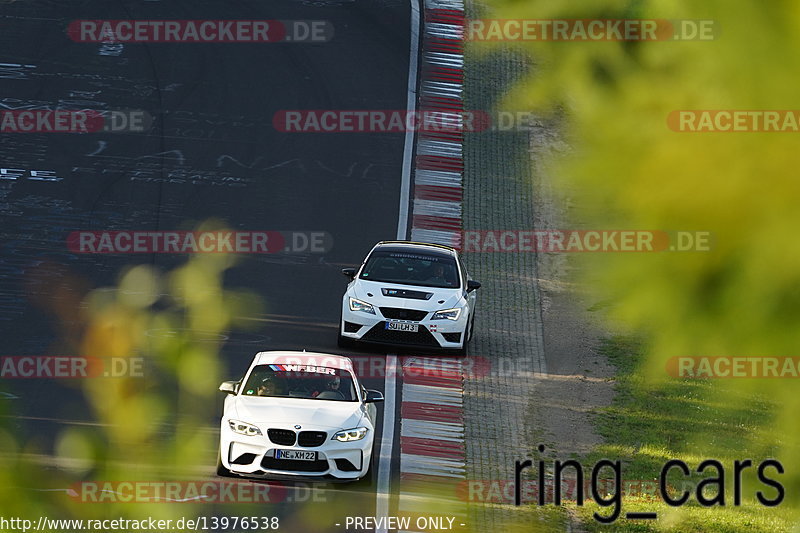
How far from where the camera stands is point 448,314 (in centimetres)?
2028

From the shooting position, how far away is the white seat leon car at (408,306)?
2008cm

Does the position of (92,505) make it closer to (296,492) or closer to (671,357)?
(671,357)

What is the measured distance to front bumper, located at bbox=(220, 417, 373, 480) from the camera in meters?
13.3

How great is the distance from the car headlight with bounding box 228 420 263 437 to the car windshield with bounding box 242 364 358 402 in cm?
74

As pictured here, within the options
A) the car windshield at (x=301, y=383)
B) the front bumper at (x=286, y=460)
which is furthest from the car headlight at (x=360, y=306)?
→ the front bumper at (x=286, y=460)

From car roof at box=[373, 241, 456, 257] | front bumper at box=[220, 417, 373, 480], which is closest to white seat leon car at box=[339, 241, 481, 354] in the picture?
car roof at box=[373, 241, 456, 257]

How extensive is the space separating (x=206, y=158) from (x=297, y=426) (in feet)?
60.6

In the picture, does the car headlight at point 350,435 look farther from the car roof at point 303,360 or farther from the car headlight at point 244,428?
Result: the car roof at point 303,360

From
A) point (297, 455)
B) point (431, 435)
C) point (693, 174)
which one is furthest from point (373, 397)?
point (693, 174)

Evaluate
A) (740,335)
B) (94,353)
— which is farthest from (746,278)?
(94,353)

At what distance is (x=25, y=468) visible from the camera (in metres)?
2.01

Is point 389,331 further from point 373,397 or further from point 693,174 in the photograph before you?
point 693,174

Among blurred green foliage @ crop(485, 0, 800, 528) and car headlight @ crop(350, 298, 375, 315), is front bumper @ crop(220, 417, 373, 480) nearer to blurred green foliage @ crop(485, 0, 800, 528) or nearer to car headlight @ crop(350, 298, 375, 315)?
car headlight @ crop(350, 298, 375, 315)

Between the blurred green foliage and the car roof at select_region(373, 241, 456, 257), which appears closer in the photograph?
the blurred green foliage
